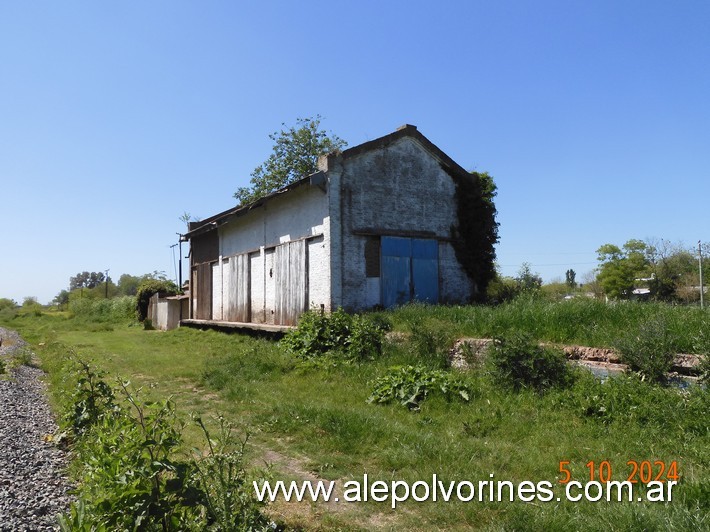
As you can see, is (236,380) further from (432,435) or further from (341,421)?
(432,435)

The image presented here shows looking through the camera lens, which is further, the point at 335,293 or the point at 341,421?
the point at 335,293

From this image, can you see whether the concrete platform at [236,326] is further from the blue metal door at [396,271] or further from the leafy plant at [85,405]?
the leafy plant at [85,405]

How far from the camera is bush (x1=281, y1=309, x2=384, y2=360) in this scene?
999cm

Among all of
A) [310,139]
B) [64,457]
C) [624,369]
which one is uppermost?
[310,139]

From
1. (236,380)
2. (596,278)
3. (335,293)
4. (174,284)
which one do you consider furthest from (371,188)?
(596,278)

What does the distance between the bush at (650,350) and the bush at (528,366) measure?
2.56ft

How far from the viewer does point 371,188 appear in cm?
1337

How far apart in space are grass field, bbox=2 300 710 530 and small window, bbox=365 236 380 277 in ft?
10.6

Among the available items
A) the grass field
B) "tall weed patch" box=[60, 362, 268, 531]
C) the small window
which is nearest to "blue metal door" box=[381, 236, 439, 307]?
the small window

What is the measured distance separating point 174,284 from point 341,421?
90.7ft

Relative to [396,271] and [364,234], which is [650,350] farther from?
[364,234]

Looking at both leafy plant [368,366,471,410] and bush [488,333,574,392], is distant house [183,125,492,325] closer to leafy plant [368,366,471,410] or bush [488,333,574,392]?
leafy plant [368,366,471,410]

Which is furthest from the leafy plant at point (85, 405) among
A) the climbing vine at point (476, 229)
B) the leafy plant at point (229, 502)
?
the climbing vine at point (476, 229)

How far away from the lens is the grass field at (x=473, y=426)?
3.75 meters
